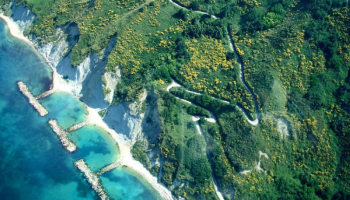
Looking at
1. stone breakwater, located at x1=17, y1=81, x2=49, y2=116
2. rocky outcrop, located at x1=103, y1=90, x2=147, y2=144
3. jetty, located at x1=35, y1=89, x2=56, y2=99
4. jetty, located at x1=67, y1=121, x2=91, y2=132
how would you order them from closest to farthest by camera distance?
rocky outcrop, located at x1=103, y1=90, x2=147, y2=144 < jetty, located at x1=67, y1=121, x2=91, y2=132 < stone breakwater, located at x1=17, y1=81, x2=49, y2=116 < jetty, located at x1=35, y1=89, x2=56, y2=99

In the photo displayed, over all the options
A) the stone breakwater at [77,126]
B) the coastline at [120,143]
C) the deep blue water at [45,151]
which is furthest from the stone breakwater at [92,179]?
the stone breakwater at [77,126]

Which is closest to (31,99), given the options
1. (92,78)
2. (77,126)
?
(77,126)

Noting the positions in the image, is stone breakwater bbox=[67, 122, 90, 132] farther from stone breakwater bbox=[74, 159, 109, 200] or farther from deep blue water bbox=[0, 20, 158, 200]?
stone breakwater bbox=[74, 159, 109, 200]

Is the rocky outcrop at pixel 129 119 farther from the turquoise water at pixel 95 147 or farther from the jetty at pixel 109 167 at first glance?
the jetty at pixel 109 167

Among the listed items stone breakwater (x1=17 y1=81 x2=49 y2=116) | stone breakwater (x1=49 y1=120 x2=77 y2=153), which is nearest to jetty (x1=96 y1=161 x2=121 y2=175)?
stone breakwater (x1=49 y1=120 x2=77 y2=153)

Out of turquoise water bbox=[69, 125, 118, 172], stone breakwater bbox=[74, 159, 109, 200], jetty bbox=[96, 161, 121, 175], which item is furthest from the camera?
turquoise water bbox=[69, 125, 118, 172]

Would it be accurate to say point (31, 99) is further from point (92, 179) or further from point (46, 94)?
point (92, 179)

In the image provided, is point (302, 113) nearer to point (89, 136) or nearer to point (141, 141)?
point (141, 141)

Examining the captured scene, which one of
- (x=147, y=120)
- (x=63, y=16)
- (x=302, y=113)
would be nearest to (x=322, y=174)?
(x=302, y=113)
